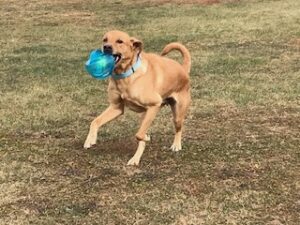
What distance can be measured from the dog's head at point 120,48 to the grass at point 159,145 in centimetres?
85

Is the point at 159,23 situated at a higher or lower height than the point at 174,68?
lower

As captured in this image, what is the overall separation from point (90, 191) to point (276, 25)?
1009 cm

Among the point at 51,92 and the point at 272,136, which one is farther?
the point at 51,92

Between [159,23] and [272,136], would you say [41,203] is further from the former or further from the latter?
[159,23]

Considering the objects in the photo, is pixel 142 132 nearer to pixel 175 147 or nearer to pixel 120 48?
pixel 175 147

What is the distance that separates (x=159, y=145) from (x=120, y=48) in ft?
3.98

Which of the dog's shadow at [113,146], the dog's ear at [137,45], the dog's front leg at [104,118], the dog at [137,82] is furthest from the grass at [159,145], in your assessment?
the dog's ear at [137,45]

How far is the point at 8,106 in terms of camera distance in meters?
7.37

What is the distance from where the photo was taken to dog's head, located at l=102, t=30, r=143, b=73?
16.7 ft

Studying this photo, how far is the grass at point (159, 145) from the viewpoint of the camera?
4.46m

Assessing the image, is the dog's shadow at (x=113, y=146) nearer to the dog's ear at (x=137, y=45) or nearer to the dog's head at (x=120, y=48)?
the dog's head at (x=120, y=48)

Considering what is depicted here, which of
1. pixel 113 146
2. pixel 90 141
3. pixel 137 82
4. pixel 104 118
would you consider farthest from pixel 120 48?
pixel 113 146

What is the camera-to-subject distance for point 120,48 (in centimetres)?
512

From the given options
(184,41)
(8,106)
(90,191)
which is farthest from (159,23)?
(90,191)
